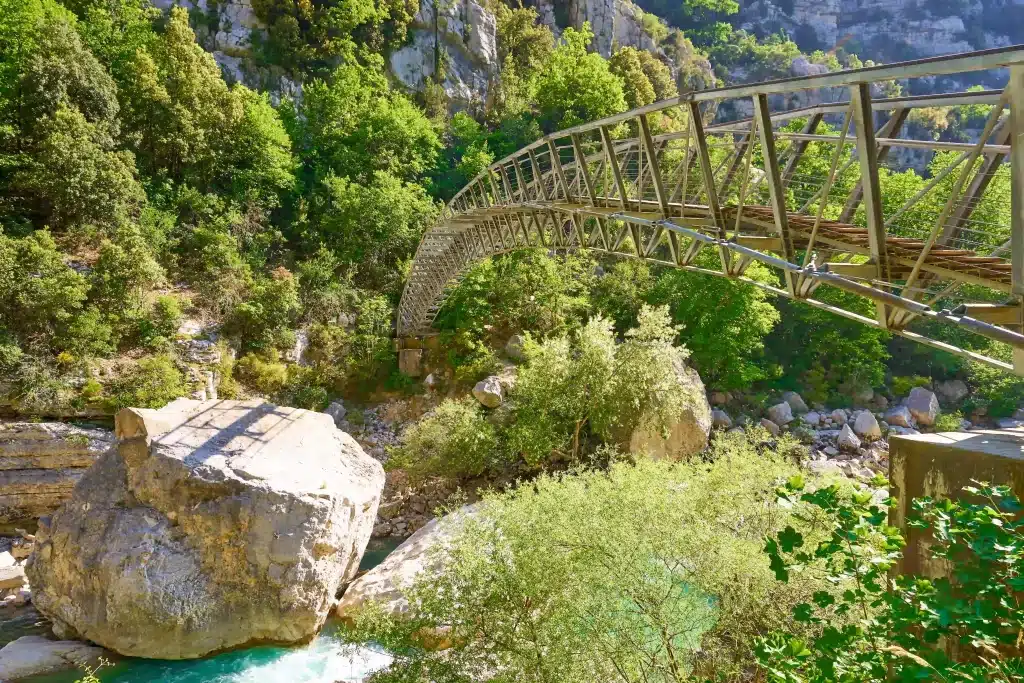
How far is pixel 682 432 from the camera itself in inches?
659

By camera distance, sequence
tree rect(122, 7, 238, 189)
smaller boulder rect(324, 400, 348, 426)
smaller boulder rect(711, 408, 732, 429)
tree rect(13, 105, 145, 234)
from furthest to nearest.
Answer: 1. tree rect(122, 7, 238, 189)
2. smaller boulder rect(324, 400, 348, 426)
3. smaller boulder rect(711, 408, 732, 429)
4. tree rect(13, 105, 145, 234)

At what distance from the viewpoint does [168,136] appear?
23.2 metres

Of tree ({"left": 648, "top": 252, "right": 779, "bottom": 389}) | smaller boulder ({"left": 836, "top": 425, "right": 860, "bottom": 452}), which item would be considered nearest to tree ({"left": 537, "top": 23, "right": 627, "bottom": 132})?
tree ({"left": 648, "top": 252, "right": 779, "bottom": 389})

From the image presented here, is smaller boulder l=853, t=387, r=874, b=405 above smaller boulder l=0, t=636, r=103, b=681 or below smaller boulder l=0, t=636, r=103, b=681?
below

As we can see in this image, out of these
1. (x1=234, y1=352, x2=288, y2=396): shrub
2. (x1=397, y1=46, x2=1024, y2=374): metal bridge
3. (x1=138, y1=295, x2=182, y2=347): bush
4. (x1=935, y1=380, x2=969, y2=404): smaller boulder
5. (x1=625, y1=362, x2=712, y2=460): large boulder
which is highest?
(x1=397, y1=46, x2=1024, y2=374): metal bridge

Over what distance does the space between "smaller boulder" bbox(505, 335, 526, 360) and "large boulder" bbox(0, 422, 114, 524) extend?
1118 cm

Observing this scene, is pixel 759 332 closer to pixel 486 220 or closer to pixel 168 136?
pixel 486 220

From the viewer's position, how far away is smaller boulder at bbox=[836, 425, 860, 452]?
1917 centimetres

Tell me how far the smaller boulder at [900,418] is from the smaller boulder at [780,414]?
11.0 ft

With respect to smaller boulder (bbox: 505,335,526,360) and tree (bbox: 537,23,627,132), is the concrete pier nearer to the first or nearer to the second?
smaller boulder (bbox: 505,335,526,360)

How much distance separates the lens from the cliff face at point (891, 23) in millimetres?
56844

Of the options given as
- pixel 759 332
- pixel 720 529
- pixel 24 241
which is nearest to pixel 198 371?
pixel 24 241

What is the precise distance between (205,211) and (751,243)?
21348mm

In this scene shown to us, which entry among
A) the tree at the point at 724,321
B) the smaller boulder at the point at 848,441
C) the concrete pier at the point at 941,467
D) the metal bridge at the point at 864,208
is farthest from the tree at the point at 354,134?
the concrete pier at the point at 941,467
